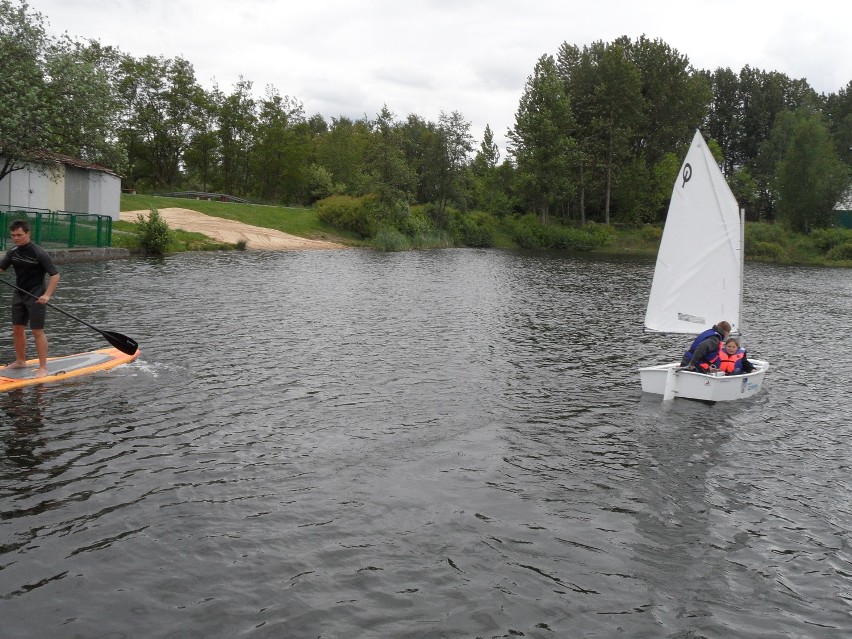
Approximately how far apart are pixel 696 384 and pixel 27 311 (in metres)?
14.9

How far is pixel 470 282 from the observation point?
4509cm

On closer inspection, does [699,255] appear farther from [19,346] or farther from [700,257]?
[19,346]

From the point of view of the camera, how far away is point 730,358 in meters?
18.1

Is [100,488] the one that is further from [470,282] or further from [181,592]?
[470,282]

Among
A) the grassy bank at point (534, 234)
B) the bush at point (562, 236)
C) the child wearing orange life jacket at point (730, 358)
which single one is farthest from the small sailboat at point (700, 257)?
the bush at point (562, 236)

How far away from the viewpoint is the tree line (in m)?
91.4

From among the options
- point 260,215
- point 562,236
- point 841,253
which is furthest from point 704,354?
point 562,236

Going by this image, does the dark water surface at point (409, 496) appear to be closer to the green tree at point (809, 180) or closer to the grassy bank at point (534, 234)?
the grassy bank at point (534, 234)

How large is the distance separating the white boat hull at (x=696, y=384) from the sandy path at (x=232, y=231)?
47593 millimetres

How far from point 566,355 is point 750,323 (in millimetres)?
13040

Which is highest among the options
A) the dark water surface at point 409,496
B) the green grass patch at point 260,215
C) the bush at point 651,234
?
the bush at point 651,234

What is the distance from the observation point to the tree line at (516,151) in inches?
3597

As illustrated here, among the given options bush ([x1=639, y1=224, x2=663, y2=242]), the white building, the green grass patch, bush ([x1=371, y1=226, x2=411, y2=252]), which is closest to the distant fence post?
the white building

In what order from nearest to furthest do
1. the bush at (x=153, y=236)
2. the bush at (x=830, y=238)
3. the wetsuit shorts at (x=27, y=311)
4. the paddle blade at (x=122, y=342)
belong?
the wetsuit shorts at (x=27, y=311) → the paddle blade at (x=122, y=342) → the bush at (x=153, y=236) → the bush at (x=830, y=238)
